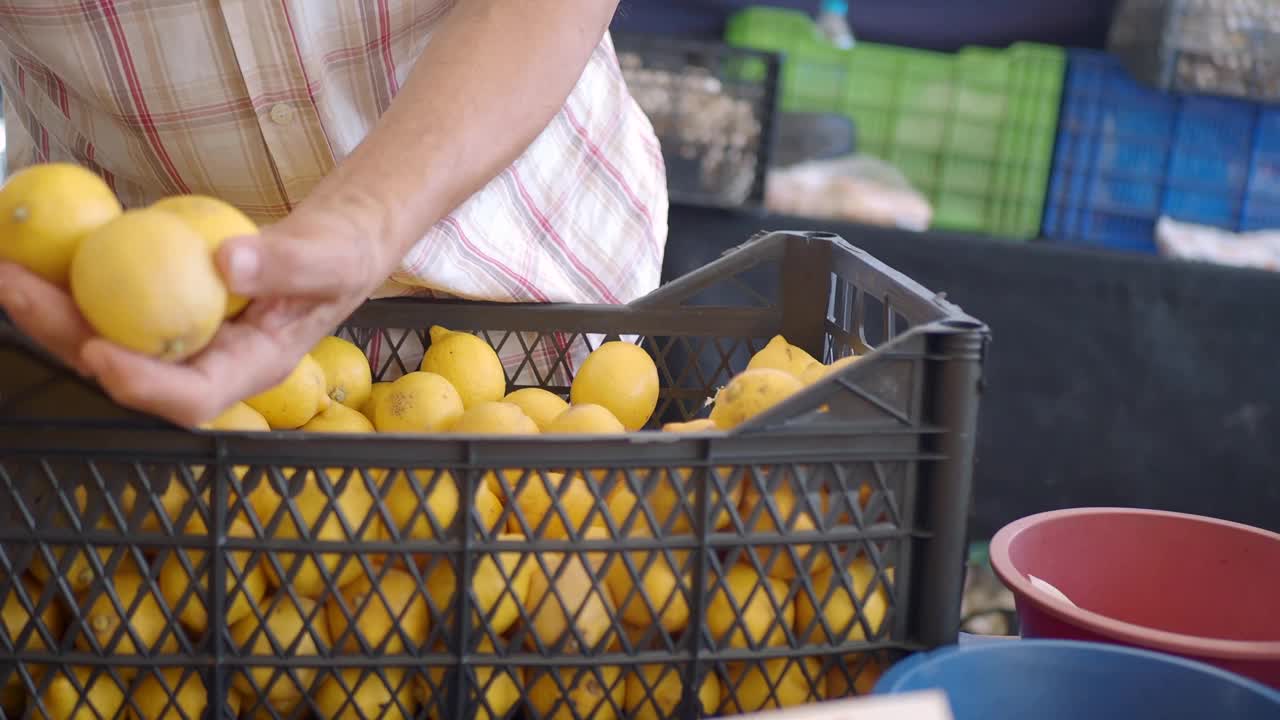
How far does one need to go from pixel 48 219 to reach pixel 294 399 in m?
0.23

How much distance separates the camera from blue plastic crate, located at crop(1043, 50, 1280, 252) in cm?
296

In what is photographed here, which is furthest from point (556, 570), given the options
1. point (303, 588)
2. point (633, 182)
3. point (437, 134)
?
point (633, 182)

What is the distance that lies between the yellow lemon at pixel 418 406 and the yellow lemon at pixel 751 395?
21 centimetres

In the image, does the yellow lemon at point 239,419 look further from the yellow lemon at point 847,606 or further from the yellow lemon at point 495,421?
the yellow lemon at point 847,606

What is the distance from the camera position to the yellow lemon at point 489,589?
2.11ft

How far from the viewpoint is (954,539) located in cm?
69

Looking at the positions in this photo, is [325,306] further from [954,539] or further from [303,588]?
[954,539]

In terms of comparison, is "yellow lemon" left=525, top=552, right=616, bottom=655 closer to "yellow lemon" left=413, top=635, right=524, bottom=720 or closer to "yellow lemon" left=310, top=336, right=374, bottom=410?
"yellow lemon" left=413, top=635, right=524, bottom=720

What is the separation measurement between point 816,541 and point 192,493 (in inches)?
13.3

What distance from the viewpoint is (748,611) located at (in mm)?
680

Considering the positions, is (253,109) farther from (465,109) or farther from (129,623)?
(129,623)

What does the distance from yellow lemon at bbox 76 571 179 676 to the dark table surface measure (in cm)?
192

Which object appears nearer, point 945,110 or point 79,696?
point 79,696

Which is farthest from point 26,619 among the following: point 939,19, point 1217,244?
point 939,19
